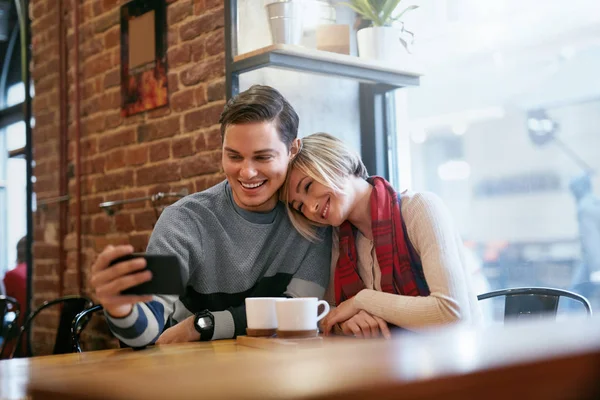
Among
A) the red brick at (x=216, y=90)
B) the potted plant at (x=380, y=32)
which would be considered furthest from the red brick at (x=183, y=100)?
→ the potted plant at (x=380, y=32)

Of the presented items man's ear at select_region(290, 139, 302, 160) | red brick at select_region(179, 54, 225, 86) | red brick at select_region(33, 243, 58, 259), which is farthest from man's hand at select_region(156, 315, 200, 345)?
red brick at select_region(33, 243, 58, 259)

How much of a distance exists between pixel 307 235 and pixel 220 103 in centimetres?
80

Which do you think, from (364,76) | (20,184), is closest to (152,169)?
(364,76)

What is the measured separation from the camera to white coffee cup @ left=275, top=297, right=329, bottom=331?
5.20ft

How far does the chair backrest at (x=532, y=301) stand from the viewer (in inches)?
79.0

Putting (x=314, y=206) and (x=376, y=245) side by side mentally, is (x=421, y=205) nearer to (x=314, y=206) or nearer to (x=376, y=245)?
(x=376, y=245)

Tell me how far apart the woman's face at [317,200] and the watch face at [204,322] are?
413mm

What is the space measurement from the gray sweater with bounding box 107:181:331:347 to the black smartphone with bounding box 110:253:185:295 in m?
0.54

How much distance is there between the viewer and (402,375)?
0.45 m

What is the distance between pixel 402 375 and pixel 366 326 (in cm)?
140

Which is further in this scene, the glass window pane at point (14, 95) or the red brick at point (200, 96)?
the glass window pane at point (14, 95)

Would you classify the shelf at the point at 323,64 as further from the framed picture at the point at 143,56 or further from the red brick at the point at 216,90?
the framed picture at the point at 143,56

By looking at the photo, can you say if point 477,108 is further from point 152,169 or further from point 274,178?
point 152,169

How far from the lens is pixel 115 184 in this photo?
134 inches
